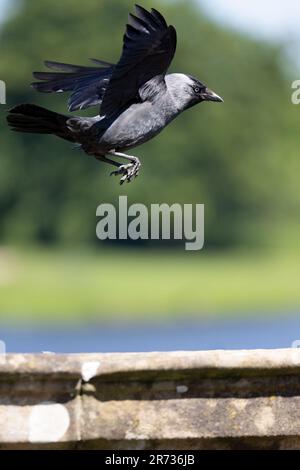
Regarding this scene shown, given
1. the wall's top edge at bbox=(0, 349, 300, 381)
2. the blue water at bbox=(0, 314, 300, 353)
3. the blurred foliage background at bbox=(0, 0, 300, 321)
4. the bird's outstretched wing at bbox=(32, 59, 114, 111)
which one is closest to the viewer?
the wall's top edge at bbox=(0, 349, 300, 381)

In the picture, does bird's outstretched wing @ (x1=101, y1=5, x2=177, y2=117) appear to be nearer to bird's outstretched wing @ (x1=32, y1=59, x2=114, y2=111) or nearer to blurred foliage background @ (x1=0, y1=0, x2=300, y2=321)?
bird's outstretched wing @ (x1=32, y1=59, x2=114, y2=111)

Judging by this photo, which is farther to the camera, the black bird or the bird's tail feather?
the bird's tail feather

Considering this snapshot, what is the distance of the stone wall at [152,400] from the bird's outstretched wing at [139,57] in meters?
2.27

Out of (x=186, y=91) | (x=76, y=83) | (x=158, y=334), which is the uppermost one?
(x=158, y=334)

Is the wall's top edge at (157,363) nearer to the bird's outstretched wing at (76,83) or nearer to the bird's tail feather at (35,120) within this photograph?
the bird's tail feather at (35,120)

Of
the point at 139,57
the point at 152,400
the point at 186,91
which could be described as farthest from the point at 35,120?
the point at 152,400

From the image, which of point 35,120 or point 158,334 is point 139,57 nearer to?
point 35,120

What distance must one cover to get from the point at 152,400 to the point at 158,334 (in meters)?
41.2

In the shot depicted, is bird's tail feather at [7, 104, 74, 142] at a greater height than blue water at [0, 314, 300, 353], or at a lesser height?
lesser

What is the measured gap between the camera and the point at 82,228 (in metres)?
61.4

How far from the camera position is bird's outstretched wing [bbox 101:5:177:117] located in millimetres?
6320

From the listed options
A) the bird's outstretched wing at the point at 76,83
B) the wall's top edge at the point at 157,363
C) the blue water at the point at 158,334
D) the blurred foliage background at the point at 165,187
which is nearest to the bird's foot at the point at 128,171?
the bird's outstretched wing at the point at 76,83

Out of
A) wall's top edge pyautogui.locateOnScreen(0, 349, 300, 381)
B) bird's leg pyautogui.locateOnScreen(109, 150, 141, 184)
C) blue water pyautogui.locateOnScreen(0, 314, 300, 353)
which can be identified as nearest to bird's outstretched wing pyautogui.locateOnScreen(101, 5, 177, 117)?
bird's leg pyautogui.locateOnScreen(109, 150, 141, 184)

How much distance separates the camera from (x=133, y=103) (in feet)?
21.6
